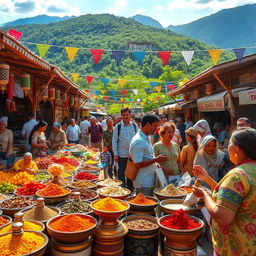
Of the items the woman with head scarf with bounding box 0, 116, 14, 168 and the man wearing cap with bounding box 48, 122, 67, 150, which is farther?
the man wearing cap with bounding box 48, 122, 67, 150

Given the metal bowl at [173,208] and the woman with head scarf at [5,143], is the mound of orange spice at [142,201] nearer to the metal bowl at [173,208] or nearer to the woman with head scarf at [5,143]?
the metal bowl at [173,208]

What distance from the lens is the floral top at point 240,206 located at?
5.33 ft

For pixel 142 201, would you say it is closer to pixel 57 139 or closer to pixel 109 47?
pixel 57 139

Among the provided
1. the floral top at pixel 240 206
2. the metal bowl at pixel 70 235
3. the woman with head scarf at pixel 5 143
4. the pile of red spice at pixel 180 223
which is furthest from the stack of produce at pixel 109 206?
the woman with head scarf at pixel 5 143

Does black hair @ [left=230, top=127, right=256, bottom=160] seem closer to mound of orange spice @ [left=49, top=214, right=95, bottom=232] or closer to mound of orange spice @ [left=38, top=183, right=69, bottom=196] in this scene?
mound of orange spice @ [left=49, top=214, right=95, bottom=232]

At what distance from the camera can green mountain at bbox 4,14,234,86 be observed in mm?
52750

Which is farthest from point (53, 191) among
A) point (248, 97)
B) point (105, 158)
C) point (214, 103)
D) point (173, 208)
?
point (214, 103)

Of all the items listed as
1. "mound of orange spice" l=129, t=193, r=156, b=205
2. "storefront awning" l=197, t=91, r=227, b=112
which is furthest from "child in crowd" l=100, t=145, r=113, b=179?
"storefront awning" l=197, t=91, r=227, b=112

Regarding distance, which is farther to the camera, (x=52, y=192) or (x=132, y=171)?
(x=132, y=171)

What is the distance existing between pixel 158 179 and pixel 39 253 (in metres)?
2.04

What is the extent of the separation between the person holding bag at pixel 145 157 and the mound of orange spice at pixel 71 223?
4.09ft

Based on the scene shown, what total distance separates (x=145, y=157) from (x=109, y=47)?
2316 inches

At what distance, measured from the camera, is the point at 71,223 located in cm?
220

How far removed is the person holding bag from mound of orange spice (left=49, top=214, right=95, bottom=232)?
1.25 m
